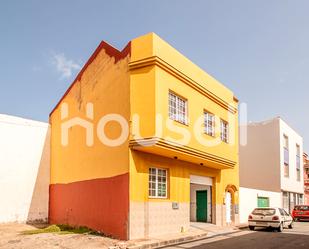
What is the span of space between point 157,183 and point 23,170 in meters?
→ 8.28

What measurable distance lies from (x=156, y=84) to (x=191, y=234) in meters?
6.95

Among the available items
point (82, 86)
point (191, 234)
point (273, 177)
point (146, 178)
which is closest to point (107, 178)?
point (146, 178)

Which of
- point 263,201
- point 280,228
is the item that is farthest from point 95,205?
point 263,201

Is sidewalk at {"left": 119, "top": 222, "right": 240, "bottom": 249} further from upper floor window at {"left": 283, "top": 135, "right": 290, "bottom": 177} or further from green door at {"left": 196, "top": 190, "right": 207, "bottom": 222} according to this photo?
upper floor window at {"left": 283, "top": 135, "right": 290, "bottom": 177}

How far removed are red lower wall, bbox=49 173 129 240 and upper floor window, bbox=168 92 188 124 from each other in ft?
12.0

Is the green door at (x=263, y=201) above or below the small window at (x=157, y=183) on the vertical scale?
below

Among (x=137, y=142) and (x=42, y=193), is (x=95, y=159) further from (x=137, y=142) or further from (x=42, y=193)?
(x=42, y=193)

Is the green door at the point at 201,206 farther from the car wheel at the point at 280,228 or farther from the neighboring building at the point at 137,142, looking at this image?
the car wheel at the point at 280,228

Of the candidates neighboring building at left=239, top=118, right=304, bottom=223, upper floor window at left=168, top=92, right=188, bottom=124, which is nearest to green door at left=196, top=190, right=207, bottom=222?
upper floor window at left=168, top=92, right=188, bottom=124

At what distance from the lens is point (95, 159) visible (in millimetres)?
17250

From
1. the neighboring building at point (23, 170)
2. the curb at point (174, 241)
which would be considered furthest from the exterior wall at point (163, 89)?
the neighboring building at point (23, 170)

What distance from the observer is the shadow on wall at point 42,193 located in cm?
2045

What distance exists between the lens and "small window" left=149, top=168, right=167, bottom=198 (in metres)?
16.0

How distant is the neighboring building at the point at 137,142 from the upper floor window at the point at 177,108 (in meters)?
0.05
